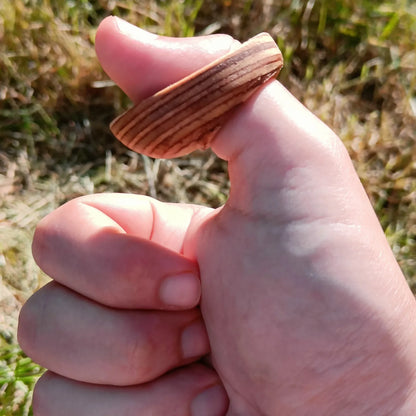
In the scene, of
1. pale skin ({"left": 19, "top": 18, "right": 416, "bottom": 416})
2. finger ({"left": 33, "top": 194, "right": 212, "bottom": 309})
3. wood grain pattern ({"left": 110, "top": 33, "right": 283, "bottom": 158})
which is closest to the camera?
wood grain pattern ({"left": 110, "top": 33, "right": 283, "bottom": 158})

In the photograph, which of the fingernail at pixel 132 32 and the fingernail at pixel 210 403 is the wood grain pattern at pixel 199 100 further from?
the fingernail at pixel 210 403

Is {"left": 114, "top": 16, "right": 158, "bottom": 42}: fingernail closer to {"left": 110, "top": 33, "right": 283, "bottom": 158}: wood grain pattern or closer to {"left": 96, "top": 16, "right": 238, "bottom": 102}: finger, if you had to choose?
{"left": 96, "top": 16, "right": 238, "bottom": 102}: finger

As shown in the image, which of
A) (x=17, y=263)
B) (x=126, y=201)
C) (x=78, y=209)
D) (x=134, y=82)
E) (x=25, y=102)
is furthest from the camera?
(x=25, y=102)

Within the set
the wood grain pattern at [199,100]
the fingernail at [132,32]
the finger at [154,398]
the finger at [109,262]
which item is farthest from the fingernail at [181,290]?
the fingernail at [132,32]

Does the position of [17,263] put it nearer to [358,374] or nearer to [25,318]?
[25,318]

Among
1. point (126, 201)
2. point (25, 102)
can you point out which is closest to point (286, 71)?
point (25, 102)

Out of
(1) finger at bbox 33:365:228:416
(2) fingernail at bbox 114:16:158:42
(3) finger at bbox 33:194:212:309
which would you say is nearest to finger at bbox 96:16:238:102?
(2) fingernail at bbox 114:16:158:42

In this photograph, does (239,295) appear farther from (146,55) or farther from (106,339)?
(146,55)
